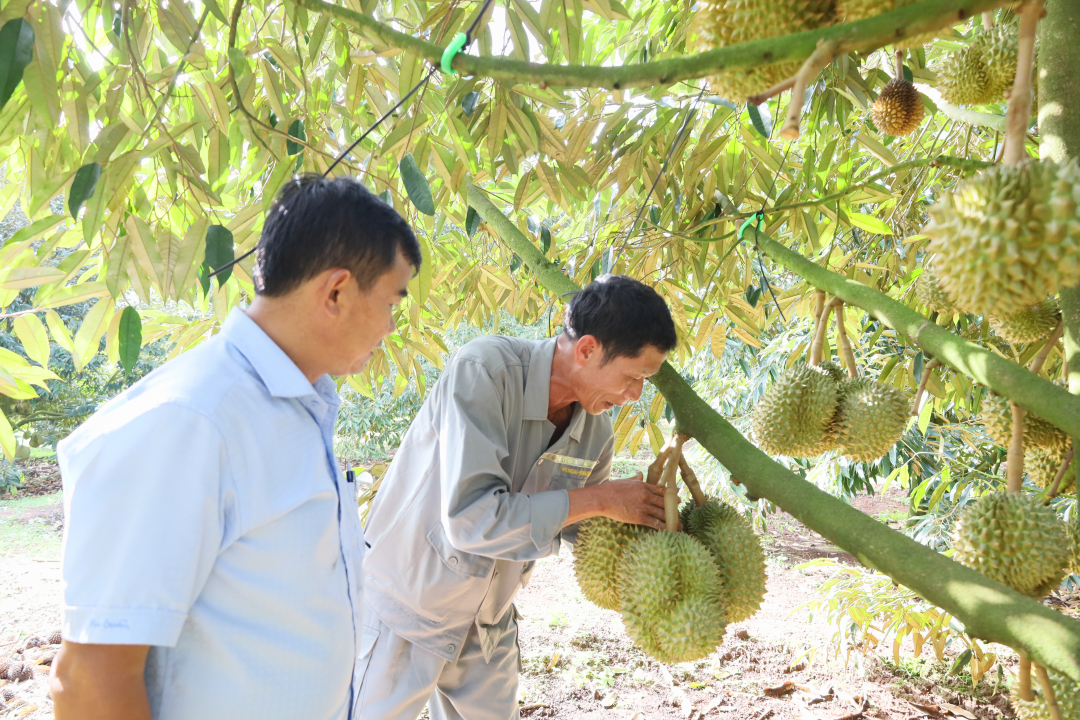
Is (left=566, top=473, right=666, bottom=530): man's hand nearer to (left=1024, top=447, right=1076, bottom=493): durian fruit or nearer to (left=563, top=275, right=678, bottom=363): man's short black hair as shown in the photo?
(left=563, top=275, right=678, bottom=363): man's short black hair

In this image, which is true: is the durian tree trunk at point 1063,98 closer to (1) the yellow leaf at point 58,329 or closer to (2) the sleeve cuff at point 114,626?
(2) the sleeve cuff at point 114,626

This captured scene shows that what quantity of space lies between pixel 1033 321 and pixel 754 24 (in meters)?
0.71

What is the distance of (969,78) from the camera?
114 cm

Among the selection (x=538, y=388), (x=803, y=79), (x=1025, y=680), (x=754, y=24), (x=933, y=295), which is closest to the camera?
(x=803, y=79)

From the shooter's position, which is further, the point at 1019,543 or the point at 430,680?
the point at 430,680

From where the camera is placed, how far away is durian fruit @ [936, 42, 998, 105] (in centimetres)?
112

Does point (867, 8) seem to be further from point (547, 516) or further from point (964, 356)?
point (547, 516)

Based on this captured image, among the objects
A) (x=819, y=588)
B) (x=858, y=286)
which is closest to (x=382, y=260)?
(x=858, y=286)

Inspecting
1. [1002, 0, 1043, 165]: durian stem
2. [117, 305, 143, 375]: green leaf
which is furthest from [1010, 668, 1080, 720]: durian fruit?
[117, 305, 143, 375]: green leaf

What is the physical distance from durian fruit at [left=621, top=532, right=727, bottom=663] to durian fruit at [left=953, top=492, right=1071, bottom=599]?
18.1 inches

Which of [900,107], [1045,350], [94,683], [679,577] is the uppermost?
[900,107]

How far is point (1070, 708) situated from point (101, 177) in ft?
5.46

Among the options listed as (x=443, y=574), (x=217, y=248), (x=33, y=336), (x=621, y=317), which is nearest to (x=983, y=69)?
(x=621, y=317)

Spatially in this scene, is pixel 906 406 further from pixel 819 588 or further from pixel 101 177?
pixel 819 588
